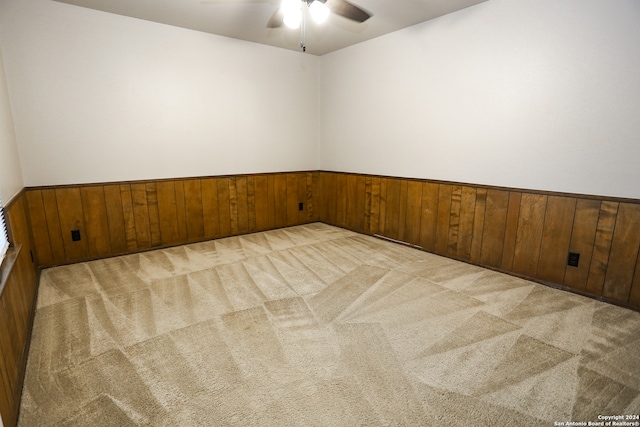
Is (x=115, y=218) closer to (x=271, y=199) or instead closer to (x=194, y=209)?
(x=194, y=209)

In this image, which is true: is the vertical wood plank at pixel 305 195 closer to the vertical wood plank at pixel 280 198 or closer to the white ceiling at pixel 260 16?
the vertical wood plank at pixel 280 198

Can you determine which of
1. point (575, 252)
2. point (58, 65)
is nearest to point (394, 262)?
point (575, 252)

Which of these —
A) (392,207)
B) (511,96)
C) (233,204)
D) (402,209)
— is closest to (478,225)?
(402,209)

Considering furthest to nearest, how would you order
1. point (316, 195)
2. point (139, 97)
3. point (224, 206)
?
point (316, 195) < point (224, 206) < point (139, 97)

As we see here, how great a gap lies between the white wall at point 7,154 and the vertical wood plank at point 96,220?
0.53 metres

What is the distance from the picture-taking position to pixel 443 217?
3623 mm

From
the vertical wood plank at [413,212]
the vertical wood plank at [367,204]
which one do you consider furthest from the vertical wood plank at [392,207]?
the vertical wood plank at [367,204]

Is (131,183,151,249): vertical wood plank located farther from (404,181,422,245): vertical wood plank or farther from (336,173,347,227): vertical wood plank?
(404,181,422,245): vertical wood plank

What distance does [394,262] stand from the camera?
349cm

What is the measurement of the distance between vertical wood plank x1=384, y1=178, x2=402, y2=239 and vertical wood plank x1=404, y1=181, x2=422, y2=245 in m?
0.15

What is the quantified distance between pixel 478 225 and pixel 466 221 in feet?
0.42

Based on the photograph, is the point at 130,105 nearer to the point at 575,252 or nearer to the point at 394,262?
the point at 394,262

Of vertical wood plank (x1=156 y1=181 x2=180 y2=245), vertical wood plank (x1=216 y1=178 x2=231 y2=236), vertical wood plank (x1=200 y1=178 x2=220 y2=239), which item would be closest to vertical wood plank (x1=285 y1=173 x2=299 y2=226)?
vertical wood plank (x1=216 y1=178 x2=231 y2=236)

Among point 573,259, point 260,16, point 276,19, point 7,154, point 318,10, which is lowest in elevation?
point 573,259
